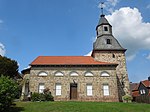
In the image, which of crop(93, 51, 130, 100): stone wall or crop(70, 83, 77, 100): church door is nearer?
crop(70, 83, 77, 100): church door

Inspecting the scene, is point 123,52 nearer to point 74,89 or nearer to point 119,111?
point 74,89

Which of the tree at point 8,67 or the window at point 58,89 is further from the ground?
the tree at point 8,67

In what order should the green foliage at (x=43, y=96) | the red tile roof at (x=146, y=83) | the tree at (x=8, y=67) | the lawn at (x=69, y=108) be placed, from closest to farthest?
the lawn at (x=69, y=108) → the green foliage at (x=43, y=96) → the tree at (x=8, y=67) → the red tile roof at (x=146, y=83)

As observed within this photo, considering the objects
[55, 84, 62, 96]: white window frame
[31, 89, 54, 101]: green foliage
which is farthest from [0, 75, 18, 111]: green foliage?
[55, 84, 62, 96]: white window frame

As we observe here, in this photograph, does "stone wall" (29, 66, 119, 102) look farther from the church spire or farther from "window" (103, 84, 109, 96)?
the church spire

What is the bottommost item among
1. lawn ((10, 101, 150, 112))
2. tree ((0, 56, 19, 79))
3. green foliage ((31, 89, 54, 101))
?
lawn ((10, 101, 150, 112))

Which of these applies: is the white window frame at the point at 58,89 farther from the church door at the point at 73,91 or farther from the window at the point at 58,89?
the church door at the point at 73,91

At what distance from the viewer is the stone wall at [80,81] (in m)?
30.8

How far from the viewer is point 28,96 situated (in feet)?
99.1

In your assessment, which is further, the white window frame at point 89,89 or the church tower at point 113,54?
the church tower at point 113,54

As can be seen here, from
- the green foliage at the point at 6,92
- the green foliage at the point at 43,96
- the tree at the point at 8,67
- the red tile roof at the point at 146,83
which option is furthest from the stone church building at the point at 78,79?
the green foliage at the point at 6,92

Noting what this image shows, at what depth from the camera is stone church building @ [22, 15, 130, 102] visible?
31.0 meters

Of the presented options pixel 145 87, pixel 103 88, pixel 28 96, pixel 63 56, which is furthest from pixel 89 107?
pixel 145 87

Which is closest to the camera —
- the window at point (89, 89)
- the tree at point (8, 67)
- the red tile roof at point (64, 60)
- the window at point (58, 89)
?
the window at point (58, 89)
